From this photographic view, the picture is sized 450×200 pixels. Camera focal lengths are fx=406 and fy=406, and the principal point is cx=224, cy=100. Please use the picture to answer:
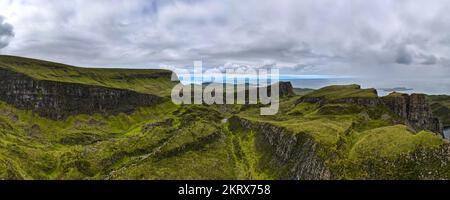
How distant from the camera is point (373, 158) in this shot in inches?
5876

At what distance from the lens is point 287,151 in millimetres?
195375

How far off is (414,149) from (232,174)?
84381 millimetres

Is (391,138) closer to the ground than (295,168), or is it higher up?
higher up

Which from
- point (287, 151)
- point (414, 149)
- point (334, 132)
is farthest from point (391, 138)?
point (287, 151)

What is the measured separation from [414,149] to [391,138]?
52.6 ft
